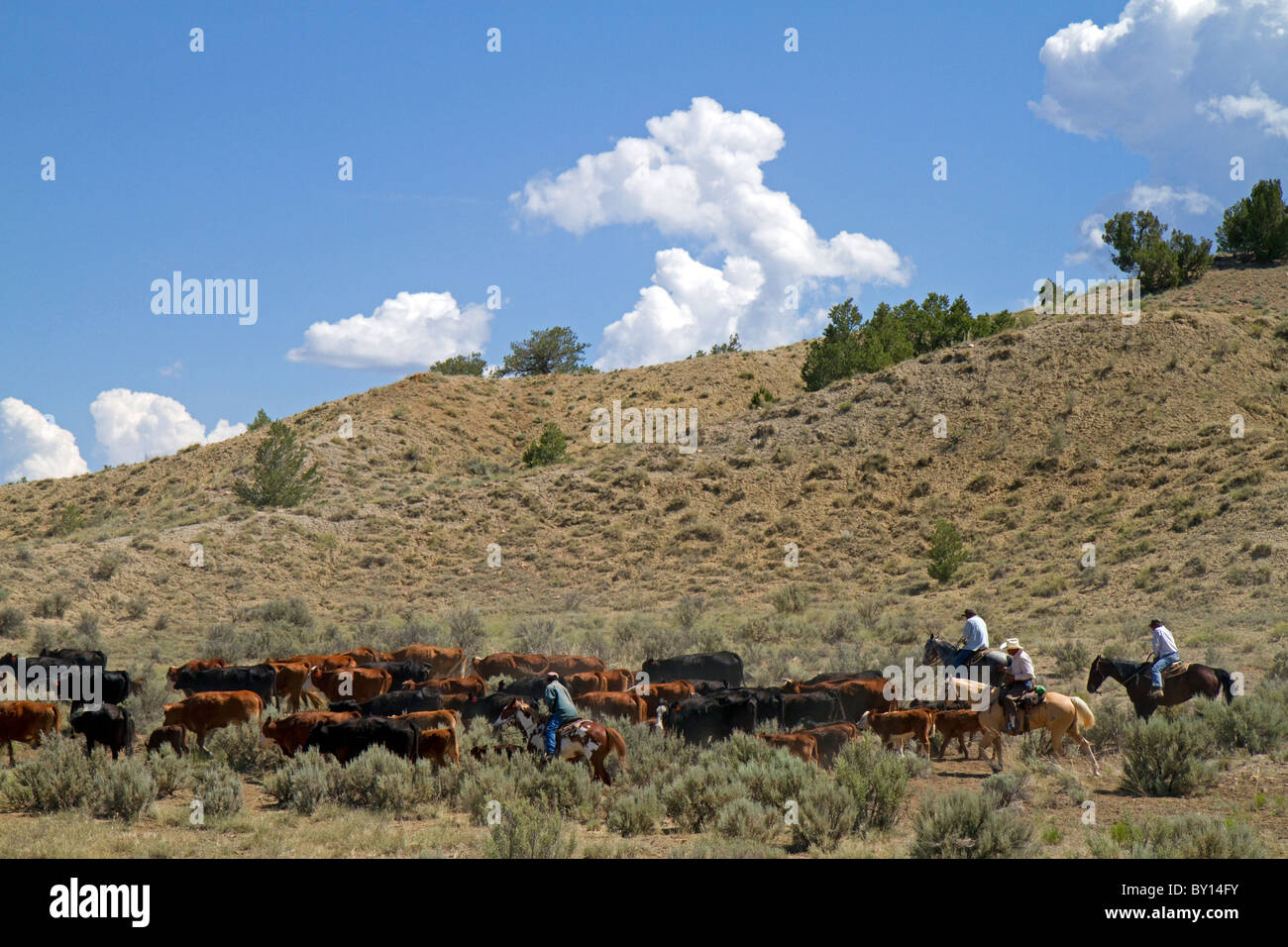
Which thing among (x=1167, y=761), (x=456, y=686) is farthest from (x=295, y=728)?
(x=1167, y=761)

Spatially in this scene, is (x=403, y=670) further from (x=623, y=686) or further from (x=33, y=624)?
(x=33, y=624)

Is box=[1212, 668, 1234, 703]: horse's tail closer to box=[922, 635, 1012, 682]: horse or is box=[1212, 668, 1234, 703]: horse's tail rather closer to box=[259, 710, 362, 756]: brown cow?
box=[922, 635, 1012, 682]: horse

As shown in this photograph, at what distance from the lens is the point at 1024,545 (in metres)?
34.7

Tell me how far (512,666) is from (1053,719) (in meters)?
10.7

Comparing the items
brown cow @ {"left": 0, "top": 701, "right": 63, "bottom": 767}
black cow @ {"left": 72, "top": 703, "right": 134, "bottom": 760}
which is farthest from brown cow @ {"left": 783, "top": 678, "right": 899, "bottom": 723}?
brown cow @ {"left": 0, "top": 701, "right": 63, "bottom": 767}

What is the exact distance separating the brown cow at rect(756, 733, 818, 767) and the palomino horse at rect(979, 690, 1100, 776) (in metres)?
2.44

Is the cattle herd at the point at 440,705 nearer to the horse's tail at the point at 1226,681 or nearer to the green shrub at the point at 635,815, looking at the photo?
the green shrub at the point at 635,815

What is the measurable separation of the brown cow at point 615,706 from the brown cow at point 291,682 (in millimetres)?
5853

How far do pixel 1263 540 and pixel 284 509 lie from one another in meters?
37.2

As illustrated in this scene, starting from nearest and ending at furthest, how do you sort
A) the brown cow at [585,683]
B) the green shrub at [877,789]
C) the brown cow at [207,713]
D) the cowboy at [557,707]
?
1. the green shrub at [877,789]
2. the cowboy at [557,707]
3. the brown cow at [207,713]
4. the brown cow at [585,683]

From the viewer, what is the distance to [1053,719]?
12719 mm

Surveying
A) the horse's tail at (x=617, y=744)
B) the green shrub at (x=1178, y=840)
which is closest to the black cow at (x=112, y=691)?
the horse's tail at (x=617, y=744)

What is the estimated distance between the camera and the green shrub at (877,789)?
9859 millimetres

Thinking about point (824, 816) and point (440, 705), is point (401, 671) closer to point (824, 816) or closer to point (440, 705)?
point (440, 705)
